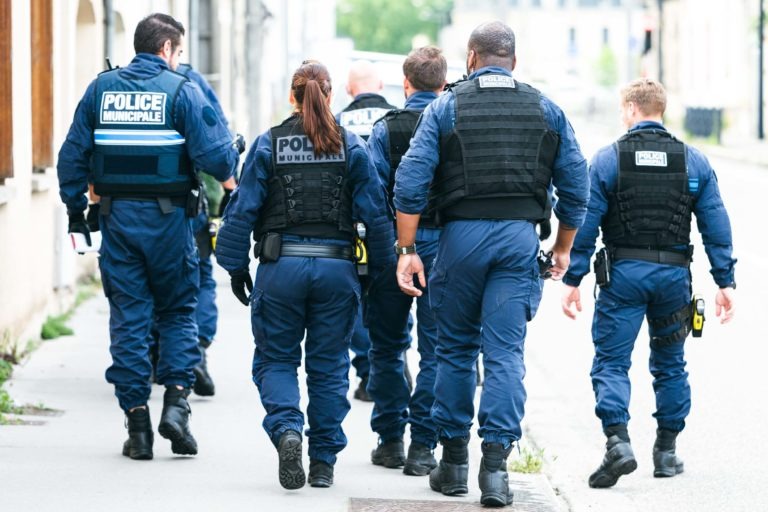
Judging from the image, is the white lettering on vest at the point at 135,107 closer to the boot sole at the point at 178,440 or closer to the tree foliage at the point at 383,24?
the boot sole at the point at 178,440

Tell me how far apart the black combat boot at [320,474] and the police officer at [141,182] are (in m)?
0.77

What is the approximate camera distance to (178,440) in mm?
7320

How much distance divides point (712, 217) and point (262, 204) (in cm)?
200

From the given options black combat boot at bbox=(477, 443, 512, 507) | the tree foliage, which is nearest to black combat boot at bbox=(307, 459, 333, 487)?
black combat boot at bbox=(477, 443, 512, 507)

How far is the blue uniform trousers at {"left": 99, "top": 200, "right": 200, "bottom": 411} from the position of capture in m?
7.27

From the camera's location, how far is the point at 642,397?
9.80m

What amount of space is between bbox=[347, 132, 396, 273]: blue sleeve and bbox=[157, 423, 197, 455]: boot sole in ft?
4.07

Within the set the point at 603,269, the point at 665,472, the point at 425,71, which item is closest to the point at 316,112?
the point at 425,71

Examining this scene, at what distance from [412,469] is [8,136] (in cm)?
440

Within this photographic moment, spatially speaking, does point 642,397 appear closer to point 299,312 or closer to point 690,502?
point 690,502

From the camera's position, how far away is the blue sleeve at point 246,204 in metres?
6.67

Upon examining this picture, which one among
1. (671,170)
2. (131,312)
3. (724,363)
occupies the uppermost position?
(671,170)

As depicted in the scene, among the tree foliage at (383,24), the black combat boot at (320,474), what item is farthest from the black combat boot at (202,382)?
the tree foliage at (383,24)

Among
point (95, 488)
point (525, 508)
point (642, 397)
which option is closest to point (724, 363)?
point (642, 397)
